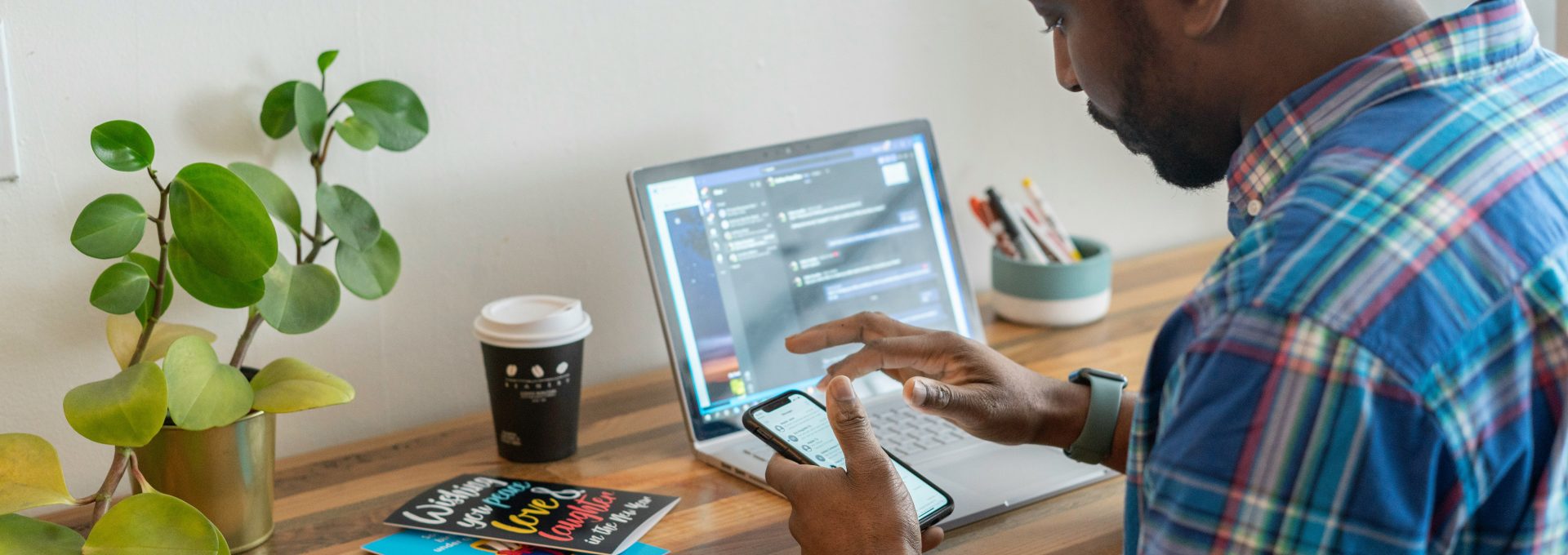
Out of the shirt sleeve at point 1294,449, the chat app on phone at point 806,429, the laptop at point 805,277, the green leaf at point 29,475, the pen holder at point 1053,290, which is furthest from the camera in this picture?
the pen holder at point 1053,290

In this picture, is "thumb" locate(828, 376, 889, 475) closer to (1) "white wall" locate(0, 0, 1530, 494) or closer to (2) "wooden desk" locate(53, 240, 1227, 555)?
(2) "wooden desk" locate(53, 240, 1227, 555)

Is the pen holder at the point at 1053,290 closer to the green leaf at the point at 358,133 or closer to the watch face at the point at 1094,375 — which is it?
the watch face at the point at 1094,375

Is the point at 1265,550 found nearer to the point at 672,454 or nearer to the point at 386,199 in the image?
the point at 672,454

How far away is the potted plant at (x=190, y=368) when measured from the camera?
2.53ft

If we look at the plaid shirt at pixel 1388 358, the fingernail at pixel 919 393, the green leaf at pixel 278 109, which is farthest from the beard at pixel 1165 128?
the green leaf at pixel 278 109

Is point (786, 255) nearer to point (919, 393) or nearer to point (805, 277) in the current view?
point (805, 277)

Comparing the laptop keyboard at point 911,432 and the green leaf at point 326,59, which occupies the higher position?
the green leaf at point 326,59

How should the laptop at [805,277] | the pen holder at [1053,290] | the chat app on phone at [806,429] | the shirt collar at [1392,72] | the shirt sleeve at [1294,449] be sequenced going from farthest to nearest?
the pen holder at [1053,290] < the laptop at [805,277] < the chat app on phone at [806,429] < the shirt collar at [1392,72] < the shirt sleeve at [1294,449]

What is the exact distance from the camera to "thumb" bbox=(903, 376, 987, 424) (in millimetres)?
888

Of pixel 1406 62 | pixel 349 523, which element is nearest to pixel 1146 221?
pixel 1406 62

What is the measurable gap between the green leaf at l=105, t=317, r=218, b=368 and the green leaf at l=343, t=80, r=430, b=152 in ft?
0.79

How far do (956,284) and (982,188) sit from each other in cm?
24

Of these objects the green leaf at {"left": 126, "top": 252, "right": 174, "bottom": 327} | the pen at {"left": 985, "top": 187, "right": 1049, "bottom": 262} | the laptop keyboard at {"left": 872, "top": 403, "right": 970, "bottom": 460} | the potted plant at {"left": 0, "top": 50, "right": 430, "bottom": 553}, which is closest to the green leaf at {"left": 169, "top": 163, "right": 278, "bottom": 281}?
the potted plant at {"left": 0, "top": 50, "right": 430, "bottom": 553}

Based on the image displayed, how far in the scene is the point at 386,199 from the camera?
3.68 feet
